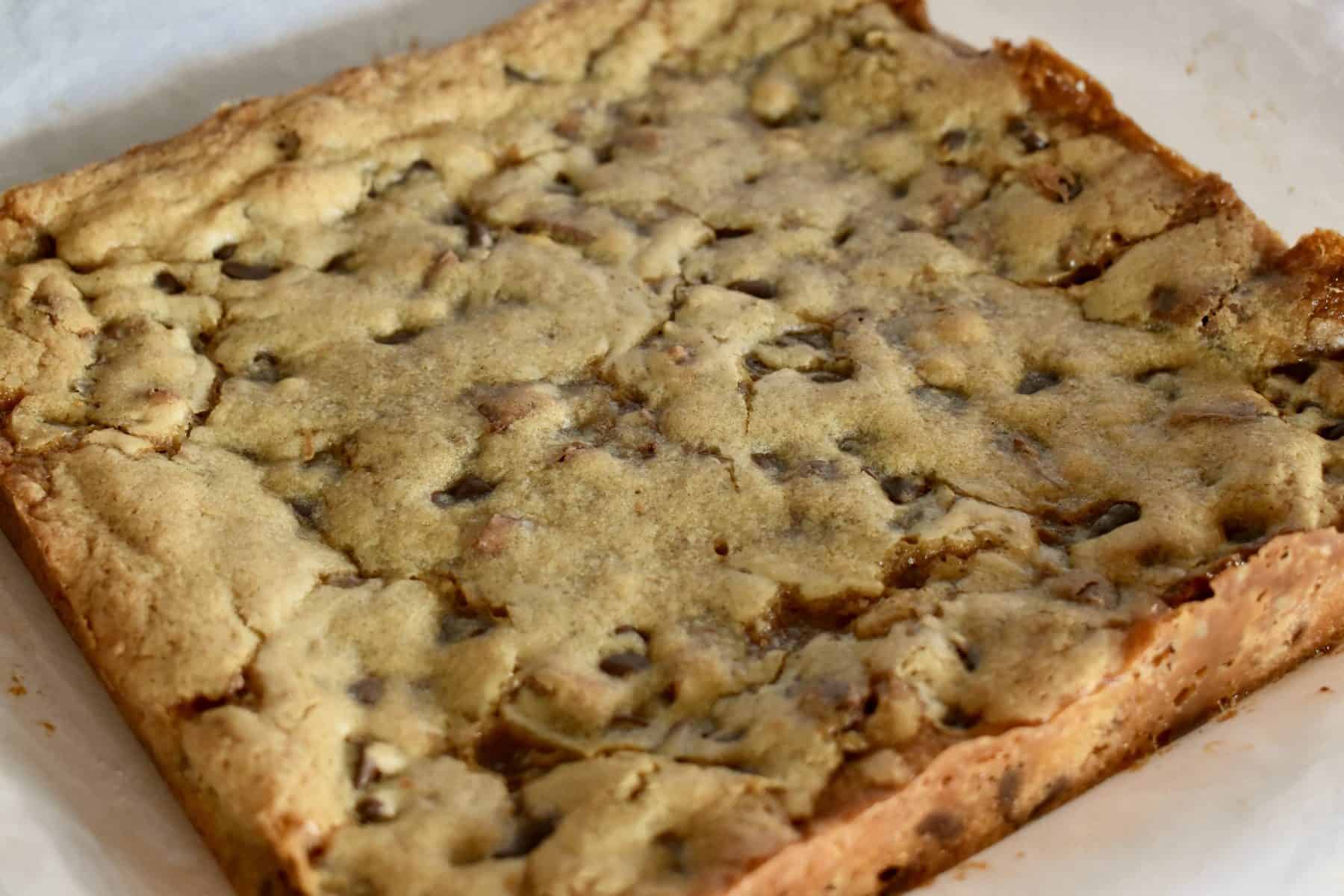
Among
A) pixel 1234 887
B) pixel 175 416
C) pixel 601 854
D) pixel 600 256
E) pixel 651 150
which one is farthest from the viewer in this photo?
pixel 651 150

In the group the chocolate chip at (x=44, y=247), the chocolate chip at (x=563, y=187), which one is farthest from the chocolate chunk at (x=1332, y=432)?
the chocolate chip at (x=44, y=247)

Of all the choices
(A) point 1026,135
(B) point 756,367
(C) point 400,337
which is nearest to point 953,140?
(A) point 1026,135

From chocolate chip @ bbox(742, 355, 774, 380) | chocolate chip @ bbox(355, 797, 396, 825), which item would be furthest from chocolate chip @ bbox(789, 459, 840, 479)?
chocolate chip @ bbox(355, 797, 396, 825)

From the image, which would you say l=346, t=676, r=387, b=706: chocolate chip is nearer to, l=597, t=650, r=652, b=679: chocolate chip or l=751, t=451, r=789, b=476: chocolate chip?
l=597, t=650, r=652, b=679: chocolate chip

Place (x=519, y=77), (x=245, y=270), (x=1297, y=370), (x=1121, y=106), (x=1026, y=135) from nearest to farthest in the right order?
(x=1297, y=370)
(x=245, y=270)
(x=1026, y=135)
(x=519, y=77)
(x=1121, y=106)

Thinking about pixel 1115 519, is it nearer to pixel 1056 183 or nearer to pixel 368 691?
pixel 1056 183

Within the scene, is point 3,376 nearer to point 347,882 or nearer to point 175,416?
point 175,416

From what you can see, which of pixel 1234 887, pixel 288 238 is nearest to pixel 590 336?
pixel 288 238
